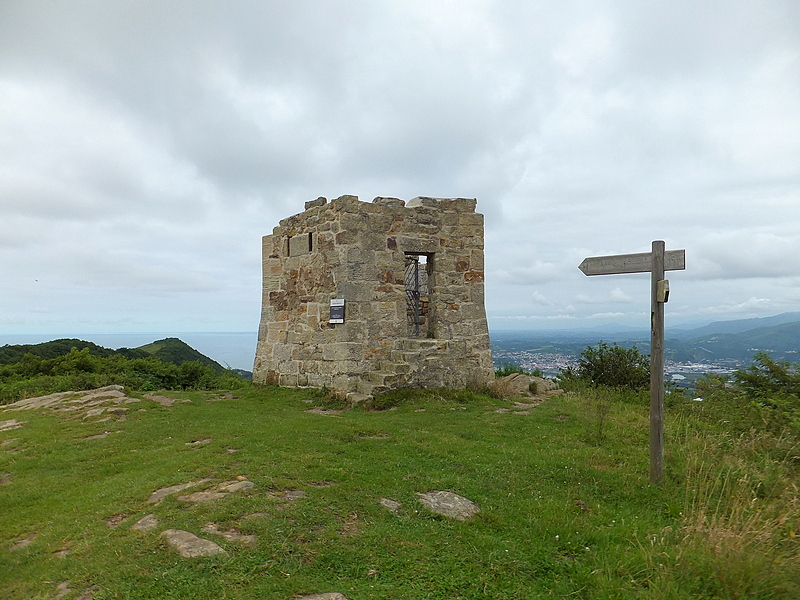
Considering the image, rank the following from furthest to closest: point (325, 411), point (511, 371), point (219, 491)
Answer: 1. point (511, 371)
2. point (325, 411)
3. point (219, 491)

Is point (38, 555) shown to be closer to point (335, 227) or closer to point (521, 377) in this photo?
Answer: point (335, 227)

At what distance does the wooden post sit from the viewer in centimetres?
528

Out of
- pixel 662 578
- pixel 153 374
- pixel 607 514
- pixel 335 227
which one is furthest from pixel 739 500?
pixel 153 374

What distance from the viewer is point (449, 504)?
Answer: 15.4ft

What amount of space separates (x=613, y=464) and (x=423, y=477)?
2.54m

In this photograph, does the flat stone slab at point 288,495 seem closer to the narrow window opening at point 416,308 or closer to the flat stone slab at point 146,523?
the flat stone slab at point 146,523

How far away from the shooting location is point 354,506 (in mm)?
4492

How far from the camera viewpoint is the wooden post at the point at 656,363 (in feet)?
17.3

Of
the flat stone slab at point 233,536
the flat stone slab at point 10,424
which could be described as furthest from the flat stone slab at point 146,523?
the flat stone slab at point 10,424

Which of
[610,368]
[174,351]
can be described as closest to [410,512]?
[610,368]

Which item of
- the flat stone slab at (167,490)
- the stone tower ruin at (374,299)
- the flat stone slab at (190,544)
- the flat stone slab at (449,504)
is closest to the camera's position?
the flat stone slab at (190,544)

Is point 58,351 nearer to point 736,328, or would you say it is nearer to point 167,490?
point 167,490

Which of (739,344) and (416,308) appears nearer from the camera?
(416,308)

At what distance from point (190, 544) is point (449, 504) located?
2338 millimetres
